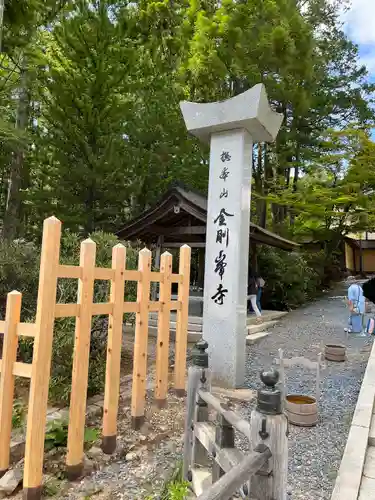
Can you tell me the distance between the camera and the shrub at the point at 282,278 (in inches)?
528

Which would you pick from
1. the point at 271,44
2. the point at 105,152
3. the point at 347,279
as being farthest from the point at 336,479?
the point at 347,279

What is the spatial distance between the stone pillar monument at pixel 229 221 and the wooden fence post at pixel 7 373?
2.78 meters

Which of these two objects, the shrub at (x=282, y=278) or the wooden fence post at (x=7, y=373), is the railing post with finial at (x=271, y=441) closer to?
the wooden fence post at (x=7, y=373)

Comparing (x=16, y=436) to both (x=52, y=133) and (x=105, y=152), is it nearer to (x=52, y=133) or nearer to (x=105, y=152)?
(x=105, y=152)

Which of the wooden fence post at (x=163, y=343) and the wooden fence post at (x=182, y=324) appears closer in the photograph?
the wooden fence post at (x=163, y=343)

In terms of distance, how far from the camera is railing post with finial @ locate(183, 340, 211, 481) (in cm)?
263

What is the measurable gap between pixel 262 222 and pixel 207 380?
569 inches

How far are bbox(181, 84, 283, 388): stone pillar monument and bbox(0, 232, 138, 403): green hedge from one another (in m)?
1.48

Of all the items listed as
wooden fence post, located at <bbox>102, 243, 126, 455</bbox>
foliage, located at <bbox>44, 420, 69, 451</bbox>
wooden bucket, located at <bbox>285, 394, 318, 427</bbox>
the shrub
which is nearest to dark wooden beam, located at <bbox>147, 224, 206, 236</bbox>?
the shrub

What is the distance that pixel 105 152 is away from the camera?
11.4 metres

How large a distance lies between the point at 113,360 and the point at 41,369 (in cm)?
81

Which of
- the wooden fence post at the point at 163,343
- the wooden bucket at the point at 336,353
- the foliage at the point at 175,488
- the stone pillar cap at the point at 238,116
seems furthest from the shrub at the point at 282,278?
the foliage at the point at 175,488

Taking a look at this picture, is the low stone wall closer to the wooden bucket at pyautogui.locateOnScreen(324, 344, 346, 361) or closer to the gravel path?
the gravel path

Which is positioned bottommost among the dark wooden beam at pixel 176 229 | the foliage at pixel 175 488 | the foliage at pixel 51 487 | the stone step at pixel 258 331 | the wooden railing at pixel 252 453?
the foliage at pixel 51 487
